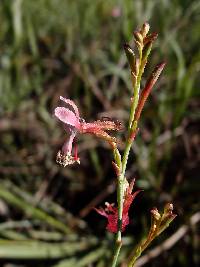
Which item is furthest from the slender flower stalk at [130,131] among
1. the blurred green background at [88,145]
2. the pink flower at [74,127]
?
the blurred green background at [88,145]

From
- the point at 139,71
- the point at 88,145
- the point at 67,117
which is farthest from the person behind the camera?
the point at 88,145

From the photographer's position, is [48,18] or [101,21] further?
[101,21]

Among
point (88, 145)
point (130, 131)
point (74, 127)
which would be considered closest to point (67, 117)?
point (74, 127)

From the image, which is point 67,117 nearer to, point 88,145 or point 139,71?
point 139,71

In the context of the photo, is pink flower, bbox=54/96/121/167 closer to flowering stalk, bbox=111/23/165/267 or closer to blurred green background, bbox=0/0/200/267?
flowering stalk, bbox=111/23/165/267

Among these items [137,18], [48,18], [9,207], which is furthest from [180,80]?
[48,18]

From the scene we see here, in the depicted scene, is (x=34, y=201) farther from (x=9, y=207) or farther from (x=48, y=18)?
(x=48, y=18)

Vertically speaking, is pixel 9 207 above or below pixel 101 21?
below

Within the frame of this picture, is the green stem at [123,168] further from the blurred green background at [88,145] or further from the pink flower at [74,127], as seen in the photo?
the blurred green background at [88,145]

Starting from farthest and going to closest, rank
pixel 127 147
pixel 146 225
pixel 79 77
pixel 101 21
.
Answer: pixel 101 21, pixel 79 77, pixel 146 225, pixel 127 147
